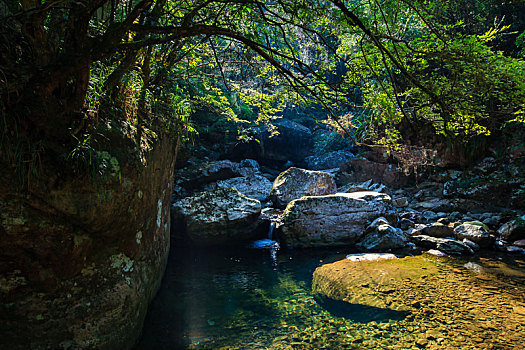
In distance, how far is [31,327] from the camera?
2.24 m

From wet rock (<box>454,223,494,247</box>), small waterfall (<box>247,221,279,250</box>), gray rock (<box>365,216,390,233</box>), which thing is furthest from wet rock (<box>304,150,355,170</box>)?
wet rock (<box>454,223,494,247</box>)

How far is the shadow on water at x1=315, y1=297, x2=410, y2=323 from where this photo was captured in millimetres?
3771

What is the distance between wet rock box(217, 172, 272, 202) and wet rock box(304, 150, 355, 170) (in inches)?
224

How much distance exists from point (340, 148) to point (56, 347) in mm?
18071

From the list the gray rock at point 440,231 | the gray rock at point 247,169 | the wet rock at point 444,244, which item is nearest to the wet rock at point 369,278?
the wet rock at point 444,244

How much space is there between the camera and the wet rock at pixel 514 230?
6922 mm

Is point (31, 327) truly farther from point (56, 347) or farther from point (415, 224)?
point (415, 224)

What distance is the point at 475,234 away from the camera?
6941mm

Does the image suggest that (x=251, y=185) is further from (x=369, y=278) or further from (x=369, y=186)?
(x=369, y=278)

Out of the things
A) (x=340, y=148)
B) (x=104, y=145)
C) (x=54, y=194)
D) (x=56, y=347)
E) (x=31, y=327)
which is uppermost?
(x=340, y=148)

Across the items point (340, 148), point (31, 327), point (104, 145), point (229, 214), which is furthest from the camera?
point (340, 148)

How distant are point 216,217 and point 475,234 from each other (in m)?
6.77

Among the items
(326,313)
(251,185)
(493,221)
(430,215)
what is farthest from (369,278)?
(251,185)

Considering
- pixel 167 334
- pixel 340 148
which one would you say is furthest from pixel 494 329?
pixel 340 148
